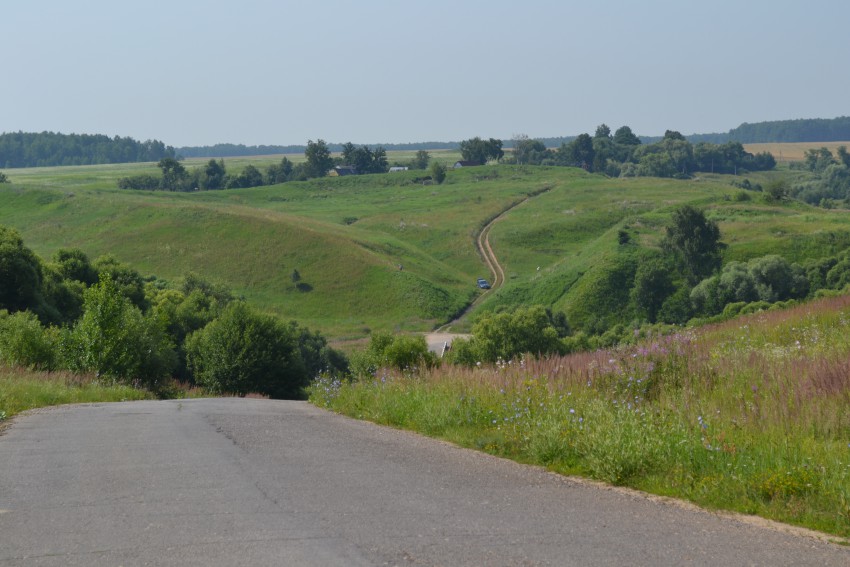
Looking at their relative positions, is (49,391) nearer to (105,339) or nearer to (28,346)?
(28,346)

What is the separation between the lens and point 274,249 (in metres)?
116

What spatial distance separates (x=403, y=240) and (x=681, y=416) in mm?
127715

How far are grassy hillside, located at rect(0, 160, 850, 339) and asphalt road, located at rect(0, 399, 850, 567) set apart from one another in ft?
259

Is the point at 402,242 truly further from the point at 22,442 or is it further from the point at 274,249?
the point at 22,442

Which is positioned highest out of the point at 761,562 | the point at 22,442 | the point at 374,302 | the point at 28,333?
the point at 761,562

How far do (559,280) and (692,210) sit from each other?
1623cm

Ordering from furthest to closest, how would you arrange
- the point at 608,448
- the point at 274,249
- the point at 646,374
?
the point at 274,249 < the point at 646,374 < the point at 608,448

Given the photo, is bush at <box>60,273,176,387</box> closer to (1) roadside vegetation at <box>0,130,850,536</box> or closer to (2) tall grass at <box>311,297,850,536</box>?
(1) roadside vegetation at <box>0,130,850,536</box>

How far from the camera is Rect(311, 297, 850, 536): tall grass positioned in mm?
8188

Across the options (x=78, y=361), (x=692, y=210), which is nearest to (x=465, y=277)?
(x=692, y=210)

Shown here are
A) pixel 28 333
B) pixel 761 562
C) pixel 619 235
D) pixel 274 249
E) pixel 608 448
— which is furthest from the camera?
pixel 274 249

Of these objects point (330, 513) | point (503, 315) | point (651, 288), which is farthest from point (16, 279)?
point (651, 288)

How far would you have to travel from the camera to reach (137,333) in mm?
34469


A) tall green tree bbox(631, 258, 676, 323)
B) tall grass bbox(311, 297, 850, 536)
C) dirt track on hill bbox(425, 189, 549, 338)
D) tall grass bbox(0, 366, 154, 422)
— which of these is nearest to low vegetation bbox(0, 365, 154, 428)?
tall grass bbox(0, 366, 154, 422)
